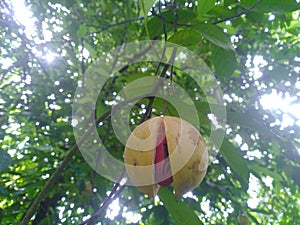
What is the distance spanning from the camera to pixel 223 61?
1.25 m

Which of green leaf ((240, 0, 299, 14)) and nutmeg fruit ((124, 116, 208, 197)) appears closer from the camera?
nutmeg fruit ((124, 116, 208, 197))

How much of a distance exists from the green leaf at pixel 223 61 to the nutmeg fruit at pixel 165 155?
1.61ft

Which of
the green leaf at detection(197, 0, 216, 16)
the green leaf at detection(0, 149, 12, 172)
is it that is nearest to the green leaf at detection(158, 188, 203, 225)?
the green leaf at detection(0, 149, 12, 172)

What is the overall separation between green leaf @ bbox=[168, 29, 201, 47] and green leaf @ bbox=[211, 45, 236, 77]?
0.23 m

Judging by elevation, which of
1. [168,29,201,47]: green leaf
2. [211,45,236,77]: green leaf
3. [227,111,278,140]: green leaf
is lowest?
[227,111,278,140]: green leaf

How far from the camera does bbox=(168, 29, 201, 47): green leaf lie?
1011mm

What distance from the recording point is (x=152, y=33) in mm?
1300

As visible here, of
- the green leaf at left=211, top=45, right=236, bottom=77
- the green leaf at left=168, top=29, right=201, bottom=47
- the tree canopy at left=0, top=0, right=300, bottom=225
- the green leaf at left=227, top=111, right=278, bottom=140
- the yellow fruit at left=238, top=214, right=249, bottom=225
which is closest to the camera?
the green leaf at left=227, top=111, right=278, bottom=140

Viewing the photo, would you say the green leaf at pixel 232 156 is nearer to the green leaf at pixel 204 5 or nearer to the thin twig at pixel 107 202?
the thin twig at pixel 107 202

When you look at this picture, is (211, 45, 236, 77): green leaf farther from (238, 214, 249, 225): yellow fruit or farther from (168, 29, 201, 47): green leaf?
(238, 214, 249, 225): yellow fruit

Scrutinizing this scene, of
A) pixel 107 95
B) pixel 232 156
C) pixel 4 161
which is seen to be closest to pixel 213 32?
pixel 232 156

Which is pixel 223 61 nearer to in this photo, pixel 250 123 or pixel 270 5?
pixel 270 5

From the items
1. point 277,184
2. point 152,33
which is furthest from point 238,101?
point 152,33

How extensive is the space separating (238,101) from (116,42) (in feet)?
2.83
